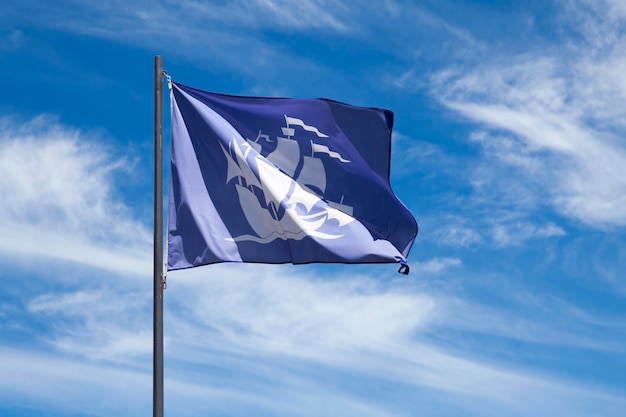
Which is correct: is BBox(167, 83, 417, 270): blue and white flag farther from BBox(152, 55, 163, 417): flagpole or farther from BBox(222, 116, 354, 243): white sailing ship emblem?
BBox(152, 55, 163, 417): flagpole

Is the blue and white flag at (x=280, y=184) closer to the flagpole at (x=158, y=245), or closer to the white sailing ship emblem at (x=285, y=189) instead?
the white sailing ship emblem at (x=285, y=189)

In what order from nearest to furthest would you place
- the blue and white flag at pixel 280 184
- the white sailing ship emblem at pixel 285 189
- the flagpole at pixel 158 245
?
1. the flagpole at pixel 158 245
2. the blue and white flag at pixel 280 184
3. the white sailing ship emblem at pixel 285 189

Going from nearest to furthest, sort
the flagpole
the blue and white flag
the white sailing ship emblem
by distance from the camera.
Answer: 1. the flagpole
2. the blue and white flag
3. the white sailing ship emblem

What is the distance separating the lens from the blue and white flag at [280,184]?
61.4 ft

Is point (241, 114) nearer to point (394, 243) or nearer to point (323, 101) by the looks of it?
point (323, 101)

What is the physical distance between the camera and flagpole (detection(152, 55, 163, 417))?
1702 centimetres

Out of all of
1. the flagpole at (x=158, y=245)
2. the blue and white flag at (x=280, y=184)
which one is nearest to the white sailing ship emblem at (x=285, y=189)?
the blue and white flag at (x=280, y=184)

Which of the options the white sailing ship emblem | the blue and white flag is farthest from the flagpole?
the white sailing ship emblem

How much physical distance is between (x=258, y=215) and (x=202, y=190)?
4.12 feet

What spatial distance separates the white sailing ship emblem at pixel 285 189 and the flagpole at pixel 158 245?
1679 mm

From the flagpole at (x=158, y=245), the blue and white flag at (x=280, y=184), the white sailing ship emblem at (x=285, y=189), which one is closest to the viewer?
the flagpole at (x=158, y=245)

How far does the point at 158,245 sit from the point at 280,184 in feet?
11.2

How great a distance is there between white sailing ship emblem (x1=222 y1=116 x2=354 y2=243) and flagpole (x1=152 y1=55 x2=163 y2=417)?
1.68 metres

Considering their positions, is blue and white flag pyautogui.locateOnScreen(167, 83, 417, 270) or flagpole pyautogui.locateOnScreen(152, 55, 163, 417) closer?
flagpole pyautogui.locateOnScreen(152, 55, 163, 417)
